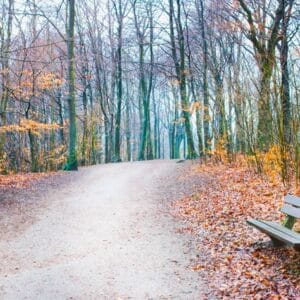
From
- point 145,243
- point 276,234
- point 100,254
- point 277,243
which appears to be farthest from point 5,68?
point 276,234

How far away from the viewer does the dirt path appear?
4738 mm

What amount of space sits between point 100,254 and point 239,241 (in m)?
2.05

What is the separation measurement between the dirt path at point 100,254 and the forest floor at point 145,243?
13mm

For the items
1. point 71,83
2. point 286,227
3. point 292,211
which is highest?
point 71,83

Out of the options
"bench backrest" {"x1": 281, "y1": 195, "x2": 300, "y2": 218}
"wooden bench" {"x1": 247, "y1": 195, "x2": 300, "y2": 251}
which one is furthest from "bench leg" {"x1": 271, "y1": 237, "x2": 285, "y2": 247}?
"bench backrest" {"x1": 281, "y1": 195, "x2": 300, "y2": 218}

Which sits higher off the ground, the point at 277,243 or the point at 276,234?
the point at 276,234

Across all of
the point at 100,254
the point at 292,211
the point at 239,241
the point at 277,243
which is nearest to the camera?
the point at 292,211

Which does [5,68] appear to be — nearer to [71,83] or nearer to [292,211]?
[71,83]

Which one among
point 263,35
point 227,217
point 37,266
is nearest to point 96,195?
point 227,217

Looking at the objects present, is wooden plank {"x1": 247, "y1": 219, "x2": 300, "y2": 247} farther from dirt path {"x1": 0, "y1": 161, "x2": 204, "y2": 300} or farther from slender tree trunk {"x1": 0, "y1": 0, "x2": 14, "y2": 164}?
slender tree trunk {"x1": 0, "y1": 0, "x2": 14, "y2": 164}

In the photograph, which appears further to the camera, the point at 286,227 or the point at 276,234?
the point at 286,227

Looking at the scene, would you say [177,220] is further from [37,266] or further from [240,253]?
[37,266]

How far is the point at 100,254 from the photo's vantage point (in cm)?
602

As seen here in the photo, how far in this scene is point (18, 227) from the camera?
7871 mm
